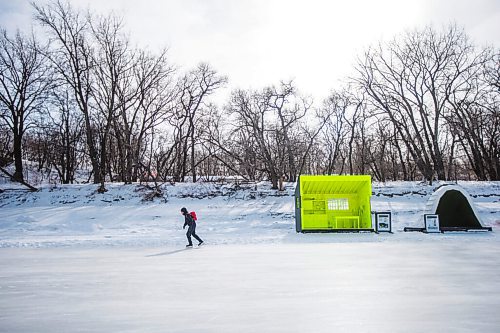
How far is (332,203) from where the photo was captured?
59.3 feet

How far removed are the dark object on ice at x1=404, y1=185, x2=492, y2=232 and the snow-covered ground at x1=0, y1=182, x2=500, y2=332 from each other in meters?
0.97

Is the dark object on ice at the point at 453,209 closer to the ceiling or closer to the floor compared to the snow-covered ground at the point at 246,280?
closer to the ceiling

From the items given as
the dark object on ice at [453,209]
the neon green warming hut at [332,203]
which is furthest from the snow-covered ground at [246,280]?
the neon green warming hut at [332,203]

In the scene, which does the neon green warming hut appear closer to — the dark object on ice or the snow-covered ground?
the snow-covered ground

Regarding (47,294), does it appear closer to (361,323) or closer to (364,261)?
(361,323)

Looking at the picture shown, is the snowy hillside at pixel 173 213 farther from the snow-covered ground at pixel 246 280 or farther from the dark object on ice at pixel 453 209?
the dark object on ice at pixel 453 209

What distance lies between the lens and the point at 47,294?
6613 millimetres

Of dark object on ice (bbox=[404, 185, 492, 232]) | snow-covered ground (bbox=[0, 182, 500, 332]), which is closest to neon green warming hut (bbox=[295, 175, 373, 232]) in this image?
snow-covered ground (bbox=[0, 182, 500, 332])

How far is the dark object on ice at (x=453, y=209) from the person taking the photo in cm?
1703

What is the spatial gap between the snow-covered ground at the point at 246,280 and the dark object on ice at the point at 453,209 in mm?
968

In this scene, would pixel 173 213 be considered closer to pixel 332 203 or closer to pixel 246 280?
pixel 332 203

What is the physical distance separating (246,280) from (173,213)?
54.9 ft

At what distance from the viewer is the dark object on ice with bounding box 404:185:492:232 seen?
1703cm

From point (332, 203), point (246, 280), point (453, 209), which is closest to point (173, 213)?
point (332, 203)
